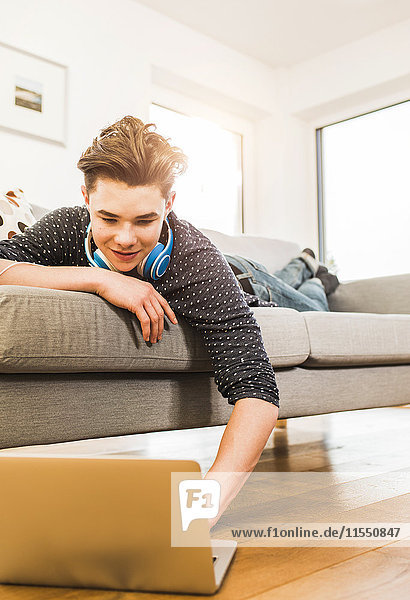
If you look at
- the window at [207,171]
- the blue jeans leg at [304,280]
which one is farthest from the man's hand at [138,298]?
the window at [207,171]

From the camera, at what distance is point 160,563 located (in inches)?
26.5

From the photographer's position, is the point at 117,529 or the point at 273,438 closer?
the point at 117,529

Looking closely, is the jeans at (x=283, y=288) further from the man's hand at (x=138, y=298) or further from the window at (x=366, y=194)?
the window at (x=366, y=194)

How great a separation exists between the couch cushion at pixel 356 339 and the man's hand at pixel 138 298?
592 millimetres

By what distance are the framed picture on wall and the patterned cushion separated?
1.42 m

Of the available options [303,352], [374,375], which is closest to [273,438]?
[374,375]

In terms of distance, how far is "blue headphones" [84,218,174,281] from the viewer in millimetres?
1134

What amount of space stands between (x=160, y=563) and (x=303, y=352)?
0.93 metres

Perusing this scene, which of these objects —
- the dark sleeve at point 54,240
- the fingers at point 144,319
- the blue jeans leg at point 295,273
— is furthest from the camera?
the blue jeans leg at point 295,273

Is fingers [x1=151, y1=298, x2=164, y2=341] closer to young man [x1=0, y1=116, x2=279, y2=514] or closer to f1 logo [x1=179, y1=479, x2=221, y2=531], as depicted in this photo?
young man [x1=0, y1=116, x2=279, y2=514]

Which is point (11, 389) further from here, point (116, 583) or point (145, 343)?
point (116, 583)

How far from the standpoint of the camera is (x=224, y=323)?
1.11m

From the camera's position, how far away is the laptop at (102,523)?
0.65 m

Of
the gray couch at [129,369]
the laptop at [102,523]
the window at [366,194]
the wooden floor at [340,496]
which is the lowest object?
the wooden floor at [340,496]
